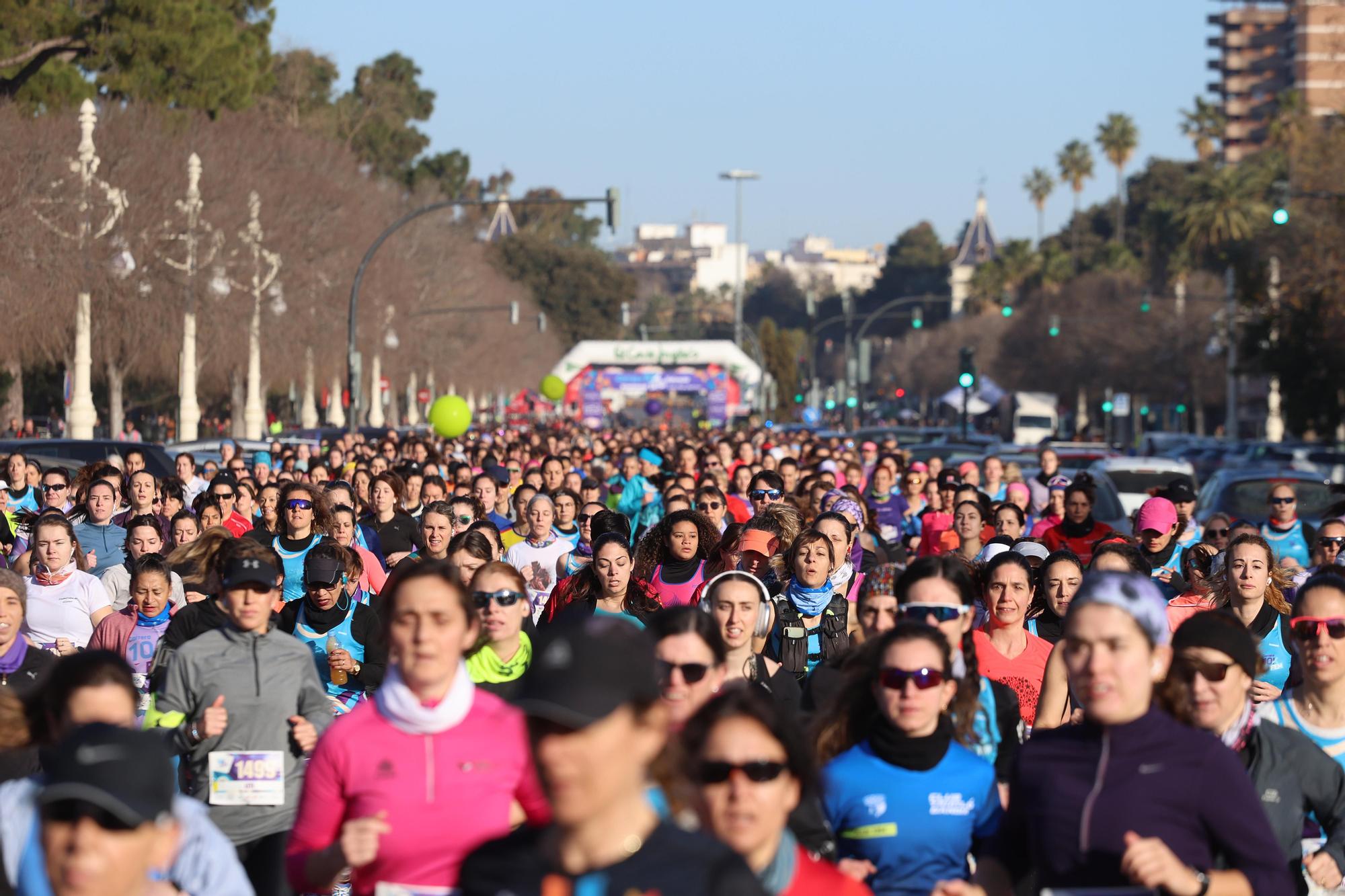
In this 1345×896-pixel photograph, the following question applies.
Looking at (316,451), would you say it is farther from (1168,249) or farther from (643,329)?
(1168,249)

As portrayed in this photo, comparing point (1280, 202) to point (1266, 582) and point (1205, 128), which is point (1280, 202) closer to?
point (1266, 582)

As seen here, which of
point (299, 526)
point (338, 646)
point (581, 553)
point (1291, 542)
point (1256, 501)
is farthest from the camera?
point (1256, 501)

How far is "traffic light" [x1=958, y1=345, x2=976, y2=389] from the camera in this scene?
32.7 metres

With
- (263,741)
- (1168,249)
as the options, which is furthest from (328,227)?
(1168,249)

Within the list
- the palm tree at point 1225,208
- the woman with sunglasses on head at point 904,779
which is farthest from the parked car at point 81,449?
the palm tree at point 1225,208

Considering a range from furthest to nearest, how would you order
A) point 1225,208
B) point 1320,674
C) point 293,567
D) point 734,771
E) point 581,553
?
point 1225,208
point 581,553
point 293,567
point 1320,674
point 734,771

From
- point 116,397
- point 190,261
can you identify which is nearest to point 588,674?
point 190,261

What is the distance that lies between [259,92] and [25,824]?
60.2 metres

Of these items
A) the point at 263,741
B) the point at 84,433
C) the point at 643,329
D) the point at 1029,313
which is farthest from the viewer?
the point at 643,329

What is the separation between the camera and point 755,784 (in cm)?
388

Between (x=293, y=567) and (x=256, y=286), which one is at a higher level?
(x=256, y=286)

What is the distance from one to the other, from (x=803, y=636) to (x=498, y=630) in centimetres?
152

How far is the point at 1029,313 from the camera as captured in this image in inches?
3676

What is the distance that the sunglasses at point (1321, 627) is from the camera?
6.09 metres
